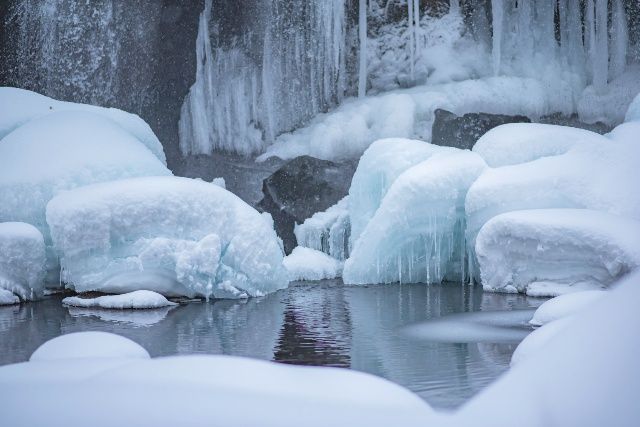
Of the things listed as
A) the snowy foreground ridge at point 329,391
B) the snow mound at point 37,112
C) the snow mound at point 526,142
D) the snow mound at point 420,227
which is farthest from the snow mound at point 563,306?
the snow mound at point 37,112

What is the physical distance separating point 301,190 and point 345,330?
52.7 ft

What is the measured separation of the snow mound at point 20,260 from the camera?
13414 millimetres

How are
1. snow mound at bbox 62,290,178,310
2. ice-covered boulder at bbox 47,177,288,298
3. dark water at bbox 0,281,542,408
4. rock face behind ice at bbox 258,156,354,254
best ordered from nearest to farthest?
dark water at bbox 0,281,542,408 → snow mound at bbox 62,290,178,310 → ice-covered boulder at bbox 47,177,288,298 → rock face behind ice at bbox 258,156,354,254

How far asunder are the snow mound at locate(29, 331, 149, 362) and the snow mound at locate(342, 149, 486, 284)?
41.0 feet

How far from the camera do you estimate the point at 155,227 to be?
534 inches

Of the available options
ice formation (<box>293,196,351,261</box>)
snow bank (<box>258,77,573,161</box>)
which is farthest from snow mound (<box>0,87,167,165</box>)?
snow bank (<box>258,77,573,161</box>)

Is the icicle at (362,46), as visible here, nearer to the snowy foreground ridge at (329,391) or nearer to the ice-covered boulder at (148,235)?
the ice-covered boulder at (148,235)

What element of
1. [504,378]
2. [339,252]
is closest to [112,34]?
[339,252]

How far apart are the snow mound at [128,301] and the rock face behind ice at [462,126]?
13.8 m

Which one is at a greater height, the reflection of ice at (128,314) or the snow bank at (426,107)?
the snow bank at (426,107)

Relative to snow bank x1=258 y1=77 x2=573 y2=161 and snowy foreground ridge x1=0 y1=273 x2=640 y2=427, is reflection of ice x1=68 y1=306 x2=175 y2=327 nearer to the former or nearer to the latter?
snowy foreground ridge x1=0 y1=273 x2=640 y2=427

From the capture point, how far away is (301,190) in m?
25.6

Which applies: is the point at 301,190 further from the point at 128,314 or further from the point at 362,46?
the point at 128,314

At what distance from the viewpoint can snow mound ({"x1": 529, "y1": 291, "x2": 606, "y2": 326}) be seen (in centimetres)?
814
